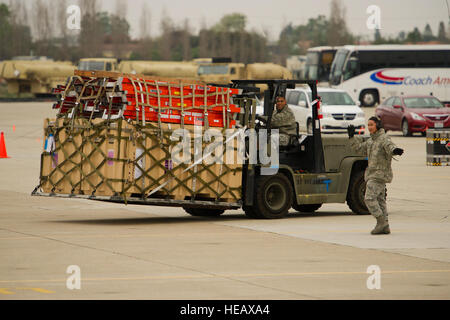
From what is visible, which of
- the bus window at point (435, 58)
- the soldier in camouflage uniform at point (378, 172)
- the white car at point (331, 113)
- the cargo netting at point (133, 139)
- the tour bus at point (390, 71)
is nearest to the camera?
the soldier in camouflage uniform at point (378, 172)

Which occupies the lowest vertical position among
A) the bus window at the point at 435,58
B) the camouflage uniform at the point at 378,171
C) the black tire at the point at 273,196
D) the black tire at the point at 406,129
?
the black tire at the point at 406,129

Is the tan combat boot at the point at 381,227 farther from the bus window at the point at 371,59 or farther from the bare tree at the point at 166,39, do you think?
the bare tree at the point at 166,39

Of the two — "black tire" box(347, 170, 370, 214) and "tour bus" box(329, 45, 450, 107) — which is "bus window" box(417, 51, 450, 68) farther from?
"black tire" box(347, 170, 370, 214)

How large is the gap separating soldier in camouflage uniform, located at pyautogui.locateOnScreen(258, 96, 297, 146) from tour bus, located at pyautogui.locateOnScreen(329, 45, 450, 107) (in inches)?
2066

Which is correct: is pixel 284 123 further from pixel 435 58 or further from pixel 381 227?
pixel 435 58

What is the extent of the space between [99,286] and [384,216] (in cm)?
593

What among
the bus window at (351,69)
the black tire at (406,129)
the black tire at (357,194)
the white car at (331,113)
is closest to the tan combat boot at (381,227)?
the black tire at (357,194)

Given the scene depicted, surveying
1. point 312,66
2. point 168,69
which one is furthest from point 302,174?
point 168,69

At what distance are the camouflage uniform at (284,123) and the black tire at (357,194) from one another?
1.49m

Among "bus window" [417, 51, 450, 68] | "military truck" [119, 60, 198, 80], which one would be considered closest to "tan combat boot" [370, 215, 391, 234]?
"bus window" [417, 51, 450, 68]

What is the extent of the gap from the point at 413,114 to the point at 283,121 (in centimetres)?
2526

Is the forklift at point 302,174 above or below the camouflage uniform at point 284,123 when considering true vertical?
below

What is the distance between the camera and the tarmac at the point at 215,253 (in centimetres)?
1016
